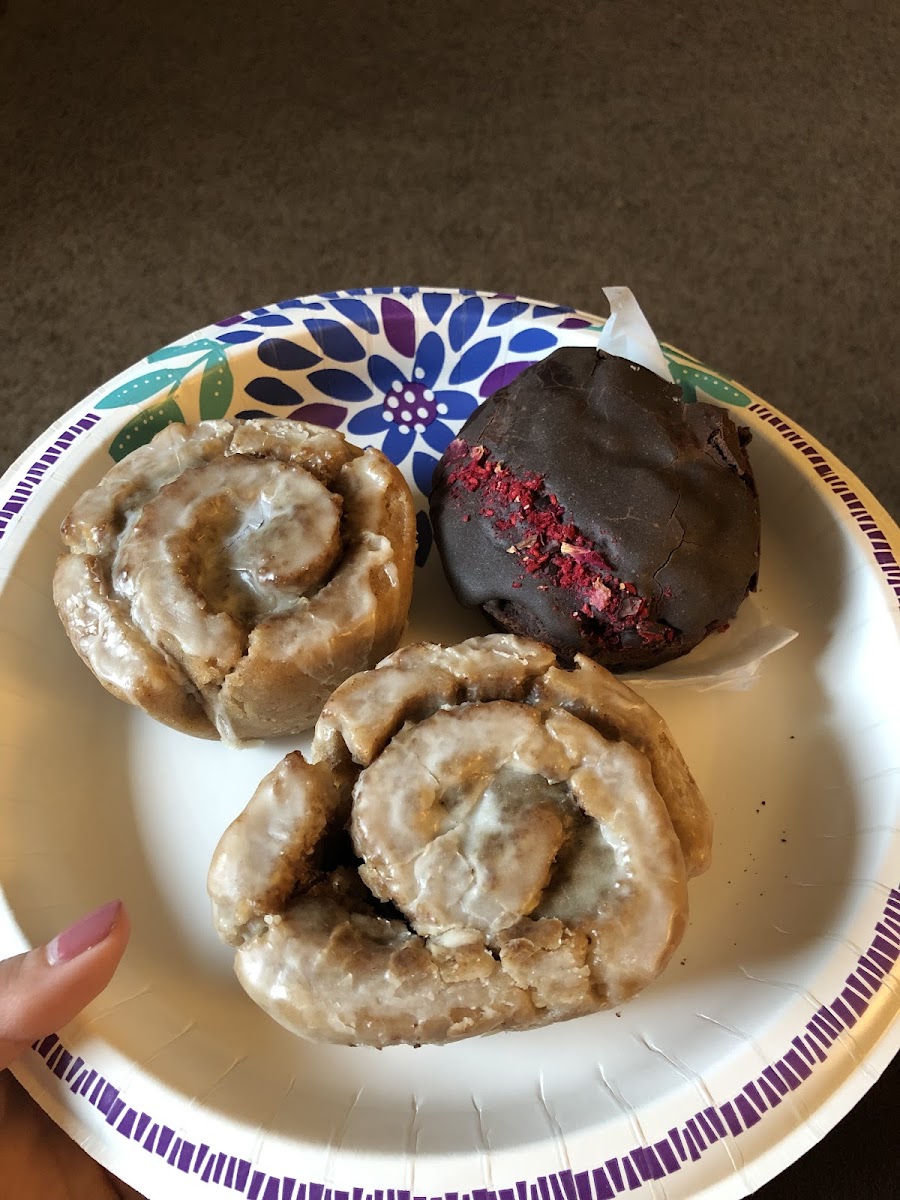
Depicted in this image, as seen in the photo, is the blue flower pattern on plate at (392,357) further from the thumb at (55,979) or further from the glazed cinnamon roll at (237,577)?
the thumb at (55,979)

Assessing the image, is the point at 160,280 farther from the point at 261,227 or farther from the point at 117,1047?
the point at 117,1047

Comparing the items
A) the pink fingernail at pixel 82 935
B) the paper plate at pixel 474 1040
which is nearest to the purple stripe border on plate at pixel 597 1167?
the paper plate at pixel 474 1040

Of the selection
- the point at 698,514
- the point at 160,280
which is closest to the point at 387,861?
the point at 698,514

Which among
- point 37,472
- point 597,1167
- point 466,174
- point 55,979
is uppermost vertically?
point 466,174

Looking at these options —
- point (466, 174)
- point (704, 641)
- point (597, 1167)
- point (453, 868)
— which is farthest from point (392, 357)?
point (466, 174)

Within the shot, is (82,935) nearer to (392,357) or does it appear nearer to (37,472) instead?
(37,472)
